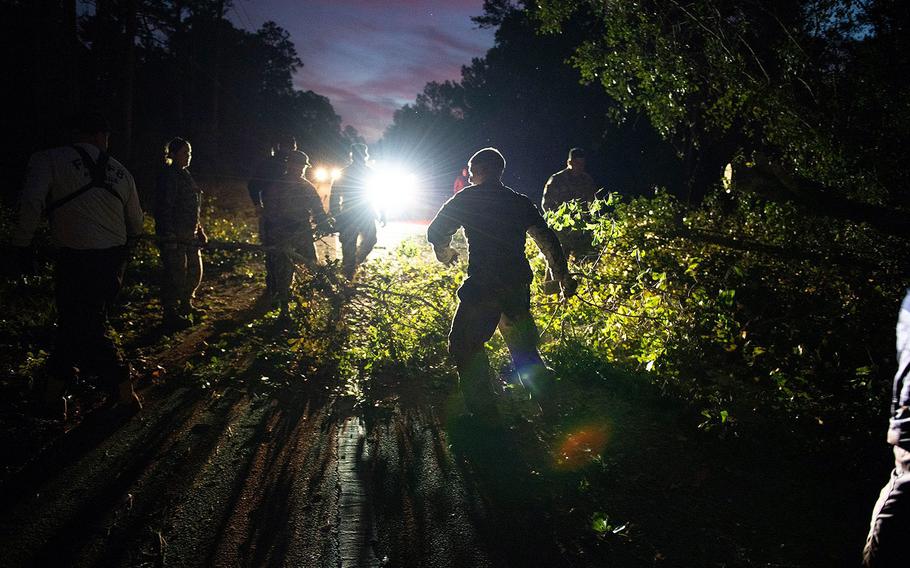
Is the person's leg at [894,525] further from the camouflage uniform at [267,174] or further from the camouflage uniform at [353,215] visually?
the camouflage uniform at [353,215]

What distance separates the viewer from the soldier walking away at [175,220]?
6316mm

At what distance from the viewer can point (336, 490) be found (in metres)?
3.13

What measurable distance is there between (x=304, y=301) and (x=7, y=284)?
389 cm

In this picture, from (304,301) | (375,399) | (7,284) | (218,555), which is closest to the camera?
(218,555)

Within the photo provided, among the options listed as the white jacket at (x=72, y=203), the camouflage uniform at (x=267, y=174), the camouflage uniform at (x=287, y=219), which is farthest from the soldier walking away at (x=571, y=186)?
the white jacket at (x=72, y=203)

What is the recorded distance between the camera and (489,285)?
409 centimetres

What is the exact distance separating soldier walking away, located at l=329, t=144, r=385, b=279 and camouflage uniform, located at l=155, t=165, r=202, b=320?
2.46 meters

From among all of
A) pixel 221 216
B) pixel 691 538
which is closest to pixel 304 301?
pixel 691 538

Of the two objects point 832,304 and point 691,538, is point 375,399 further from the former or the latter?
point 832,304

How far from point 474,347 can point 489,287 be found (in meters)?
0.50

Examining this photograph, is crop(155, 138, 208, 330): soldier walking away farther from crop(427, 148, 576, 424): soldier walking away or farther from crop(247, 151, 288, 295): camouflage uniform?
crop(427, 148, 576, 424): soldier walking away

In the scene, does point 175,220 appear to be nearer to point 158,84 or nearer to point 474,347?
point 474,347

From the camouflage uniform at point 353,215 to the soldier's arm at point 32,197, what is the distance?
5.19 meters

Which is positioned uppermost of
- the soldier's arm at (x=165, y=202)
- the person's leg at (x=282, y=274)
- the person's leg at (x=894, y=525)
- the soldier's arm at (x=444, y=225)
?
the soldier's arm at (x=165, y=202)
